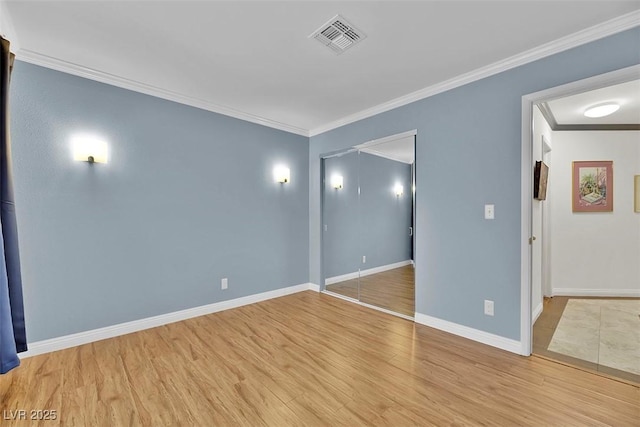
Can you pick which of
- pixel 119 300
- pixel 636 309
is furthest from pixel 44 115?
pixel 636 309

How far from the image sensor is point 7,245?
1745 mm

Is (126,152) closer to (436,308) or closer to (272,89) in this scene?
(272,89)

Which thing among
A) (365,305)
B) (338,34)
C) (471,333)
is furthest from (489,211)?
(338,34)

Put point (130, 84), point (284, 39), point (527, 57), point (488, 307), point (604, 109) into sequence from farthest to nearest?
point (604, 109) < point (130, 84) < point (488, 307) < point (527, 57) < point (284, 39)

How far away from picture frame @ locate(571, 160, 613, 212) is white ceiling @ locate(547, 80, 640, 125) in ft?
1.99

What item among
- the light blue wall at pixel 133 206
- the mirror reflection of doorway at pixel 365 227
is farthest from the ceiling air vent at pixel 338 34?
the light blue wall at pixel 133 206

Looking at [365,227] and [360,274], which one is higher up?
[365,227]

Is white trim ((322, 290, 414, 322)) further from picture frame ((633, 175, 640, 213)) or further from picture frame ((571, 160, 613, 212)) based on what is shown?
picture frame ((633, 175, 640, 213))

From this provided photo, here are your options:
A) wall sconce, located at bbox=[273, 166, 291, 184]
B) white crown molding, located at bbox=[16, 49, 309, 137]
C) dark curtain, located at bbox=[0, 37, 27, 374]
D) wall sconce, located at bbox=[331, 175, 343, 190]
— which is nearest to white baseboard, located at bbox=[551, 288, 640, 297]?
wall sconce, located at bbox=[331, 175, 343, 190]

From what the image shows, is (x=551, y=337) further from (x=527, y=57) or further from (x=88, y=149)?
(x=88, y=149)

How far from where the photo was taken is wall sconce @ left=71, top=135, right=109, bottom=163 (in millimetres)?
2572

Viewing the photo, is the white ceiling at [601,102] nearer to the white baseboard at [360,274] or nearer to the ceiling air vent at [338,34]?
the ceiling air vent at [338,34]

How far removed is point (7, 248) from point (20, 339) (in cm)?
70

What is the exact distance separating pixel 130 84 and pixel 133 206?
1.29 metres
